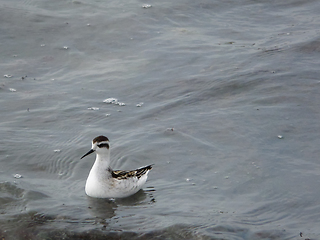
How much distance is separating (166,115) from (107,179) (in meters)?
3.18

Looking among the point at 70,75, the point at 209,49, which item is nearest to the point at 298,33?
the point at 209,49

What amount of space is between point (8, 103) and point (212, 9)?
→ 26.6ft

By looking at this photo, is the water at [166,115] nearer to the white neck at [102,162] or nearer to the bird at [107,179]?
the bird at [107,179]

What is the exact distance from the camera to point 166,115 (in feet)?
38.0

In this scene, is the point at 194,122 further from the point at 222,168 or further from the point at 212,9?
the point at 212,9

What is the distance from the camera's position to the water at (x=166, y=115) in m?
7.95

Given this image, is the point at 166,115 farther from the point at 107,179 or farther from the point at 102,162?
the point at 107,179

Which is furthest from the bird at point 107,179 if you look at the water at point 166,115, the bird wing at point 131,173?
the water at point 166,115

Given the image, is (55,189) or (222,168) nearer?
(55,189)

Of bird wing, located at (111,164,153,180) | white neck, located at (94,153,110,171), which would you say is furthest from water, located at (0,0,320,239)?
white neck, located at (94,153,110,171)

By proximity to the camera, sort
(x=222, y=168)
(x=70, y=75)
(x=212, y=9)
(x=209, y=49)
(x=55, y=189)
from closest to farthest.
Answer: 1. (x=55, y=189)
2. (x=222, y=168)
3. (x=70, y=75)
4. (x=209, y=49)
5. (x=212, y=9)

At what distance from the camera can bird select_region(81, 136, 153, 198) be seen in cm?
866

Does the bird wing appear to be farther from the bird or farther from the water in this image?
the water

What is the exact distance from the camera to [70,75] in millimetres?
13641
